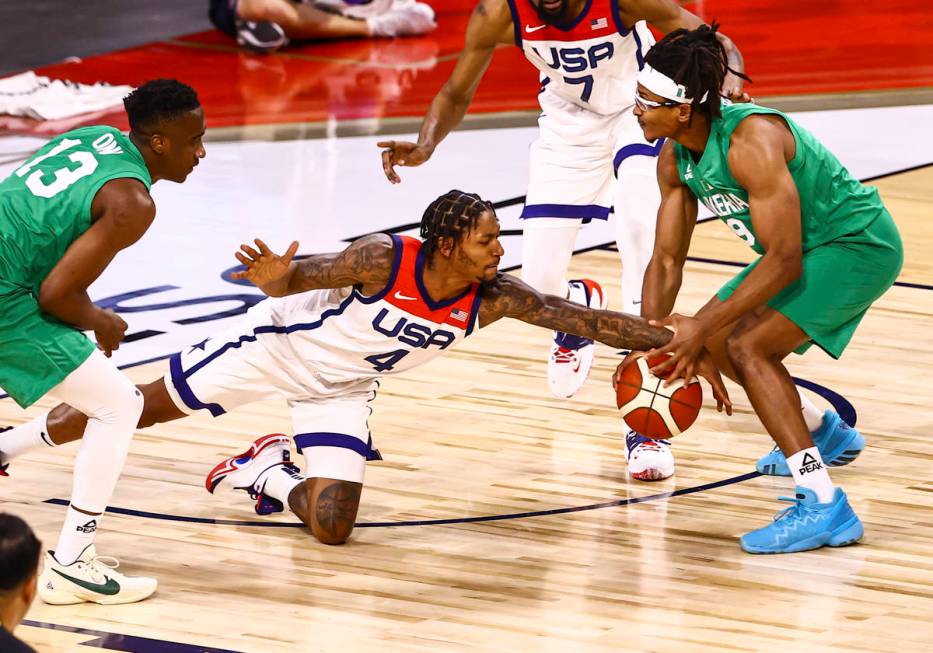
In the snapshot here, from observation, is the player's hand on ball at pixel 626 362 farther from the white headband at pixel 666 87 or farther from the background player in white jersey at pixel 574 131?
the background player in white jersey at pixel 574 131

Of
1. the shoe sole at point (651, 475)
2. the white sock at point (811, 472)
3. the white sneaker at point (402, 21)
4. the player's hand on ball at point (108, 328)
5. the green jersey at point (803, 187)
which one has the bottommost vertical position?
the white sneaker at point (402, 21)

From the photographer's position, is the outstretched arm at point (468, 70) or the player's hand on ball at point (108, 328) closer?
the player's hand on ball at point (108, 328)

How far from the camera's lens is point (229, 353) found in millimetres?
5441

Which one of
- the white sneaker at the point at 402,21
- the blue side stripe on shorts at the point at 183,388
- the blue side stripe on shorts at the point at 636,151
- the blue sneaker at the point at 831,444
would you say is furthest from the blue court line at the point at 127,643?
the white sneaker at the point at 402,21

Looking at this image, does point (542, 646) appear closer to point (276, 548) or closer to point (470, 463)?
point (276, 548)

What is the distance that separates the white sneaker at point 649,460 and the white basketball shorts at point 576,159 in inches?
44.9

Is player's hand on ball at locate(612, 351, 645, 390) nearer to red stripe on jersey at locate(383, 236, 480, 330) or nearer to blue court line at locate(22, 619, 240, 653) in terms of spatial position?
red stripe on jersey at locate(383, 236, 480, 330)

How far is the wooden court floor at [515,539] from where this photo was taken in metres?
4.53

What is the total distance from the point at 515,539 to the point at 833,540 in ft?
3.23

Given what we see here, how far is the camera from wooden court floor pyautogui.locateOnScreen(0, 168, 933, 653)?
453cm

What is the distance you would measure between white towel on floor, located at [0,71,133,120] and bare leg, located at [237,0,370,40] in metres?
2.08

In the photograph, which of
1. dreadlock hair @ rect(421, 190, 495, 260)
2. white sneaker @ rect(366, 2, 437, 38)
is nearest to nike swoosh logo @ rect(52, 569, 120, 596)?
dreadlock hair @ rect(421, 190, 495, 260)

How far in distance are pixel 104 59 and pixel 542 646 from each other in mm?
10692

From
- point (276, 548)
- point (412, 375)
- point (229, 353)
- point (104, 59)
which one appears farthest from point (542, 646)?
point (104, 59)
